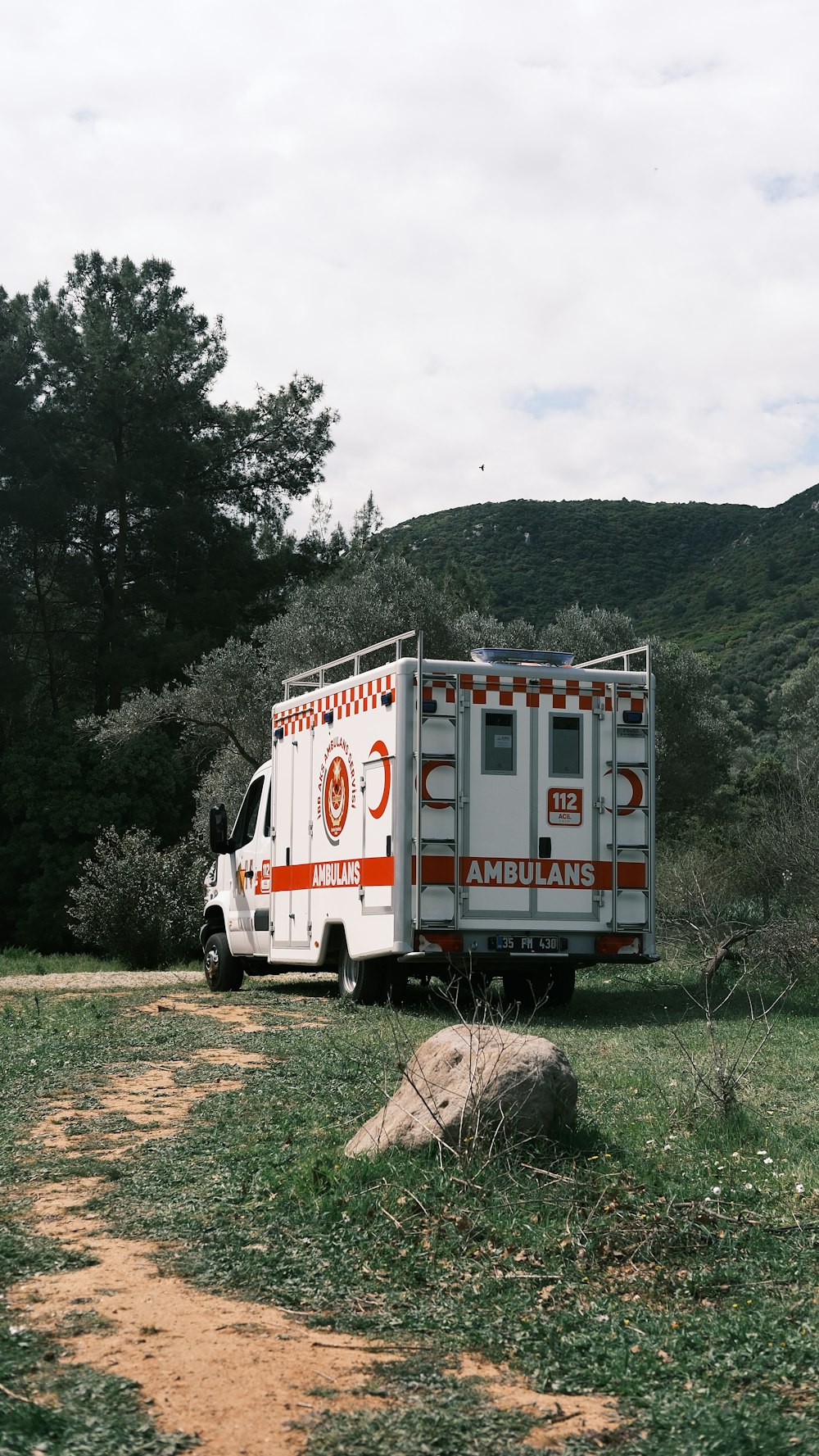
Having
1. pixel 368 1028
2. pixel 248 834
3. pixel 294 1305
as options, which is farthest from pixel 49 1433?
pixel 248 834

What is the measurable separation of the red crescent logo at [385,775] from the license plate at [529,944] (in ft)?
4.66

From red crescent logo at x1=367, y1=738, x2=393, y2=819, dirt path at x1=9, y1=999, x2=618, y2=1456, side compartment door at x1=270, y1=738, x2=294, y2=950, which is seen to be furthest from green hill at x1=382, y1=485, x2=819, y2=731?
dirt path at x1=9, y1=999, x2=618, y2=1456

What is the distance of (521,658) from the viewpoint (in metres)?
12.5

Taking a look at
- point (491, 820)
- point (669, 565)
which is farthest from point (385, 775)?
point (669, 565)

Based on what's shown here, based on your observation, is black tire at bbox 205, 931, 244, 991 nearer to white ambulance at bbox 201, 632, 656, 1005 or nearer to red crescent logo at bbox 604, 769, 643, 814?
white ambulance at bbox 201, 632, 656, 1005

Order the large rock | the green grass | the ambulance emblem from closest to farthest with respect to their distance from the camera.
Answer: the large rock < the ambulance emblem < the green grass

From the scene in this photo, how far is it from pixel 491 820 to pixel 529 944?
109 centimetres

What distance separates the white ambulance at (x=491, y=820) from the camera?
11.9 meters

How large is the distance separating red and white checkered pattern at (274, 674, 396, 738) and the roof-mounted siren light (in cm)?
87

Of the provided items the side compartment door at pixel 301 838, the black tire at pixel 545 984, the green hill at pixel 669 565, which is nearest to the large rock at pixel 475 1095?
the black tire at pixel 545 984

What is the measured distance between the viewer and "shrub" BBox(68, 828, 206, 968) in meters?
22.9

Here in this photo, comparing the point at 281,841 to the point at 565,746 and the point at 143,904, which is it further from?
the point at 143,904

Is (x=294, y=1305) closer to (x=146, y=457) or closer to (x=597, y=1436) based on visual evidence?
(x=597, y=1436)

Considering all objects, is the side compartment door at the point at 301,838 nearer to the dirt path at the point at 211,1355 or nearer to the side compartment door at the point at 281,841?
the side compartment door at the point at 281,841
